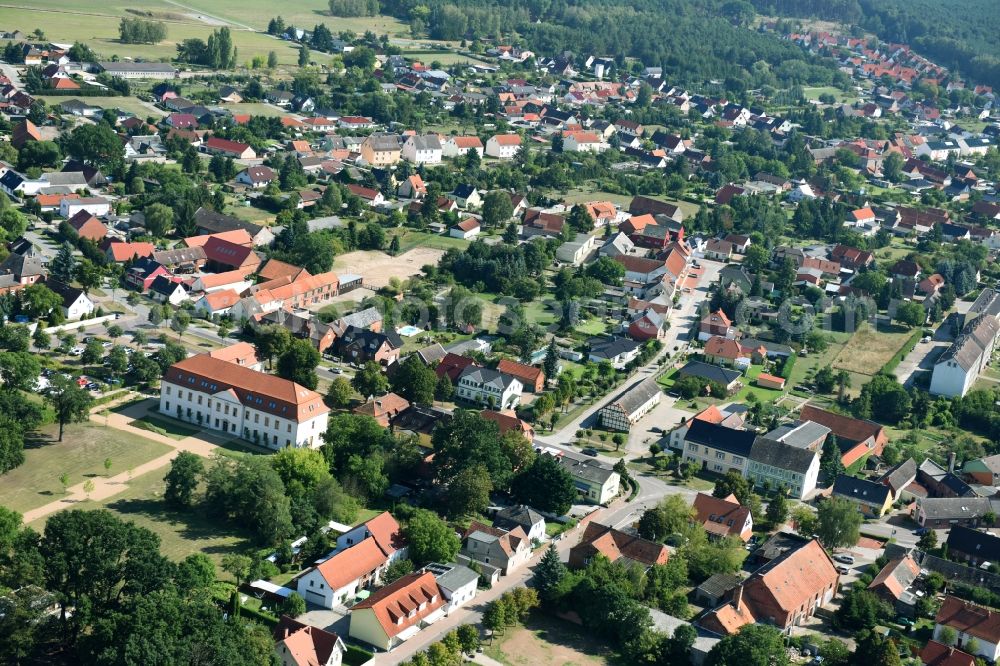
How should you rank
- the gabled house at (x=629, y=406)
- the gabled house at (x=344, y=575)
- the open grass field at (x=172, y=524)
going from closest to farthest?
1. the gabled house at (x=344, y=575)
2. the open grass field at (x=172, y=524)
3. the gabled house at (x=629, y=406)

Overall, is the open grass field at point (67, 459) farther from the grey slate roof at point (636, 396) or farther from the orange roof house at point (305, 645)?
the grey slate roof at point (636, 396)

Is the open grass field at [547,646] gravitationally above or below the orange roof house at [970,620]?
below

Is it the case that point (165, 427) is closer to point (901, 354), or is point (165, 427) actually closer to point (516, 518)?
point (516, 518)

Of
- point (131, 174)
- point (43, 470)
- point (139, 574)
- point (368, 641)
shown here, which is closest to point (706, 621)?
point (368, 641)

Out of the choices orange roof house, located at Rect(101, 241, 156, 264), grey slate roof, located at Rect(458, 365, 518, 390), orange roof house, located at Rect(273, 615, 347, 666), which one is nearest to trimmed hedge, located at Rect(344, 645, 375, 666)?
orange roof house, located at Rect(273, 615, 347, 666)

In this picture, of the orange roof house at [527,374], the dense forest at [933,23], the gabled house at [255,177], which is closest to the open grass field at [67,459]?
the orange roof house at [527,374]

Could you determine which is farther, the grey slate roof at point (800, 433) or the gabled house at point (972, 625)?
the grey slate roof at point (800, 433)

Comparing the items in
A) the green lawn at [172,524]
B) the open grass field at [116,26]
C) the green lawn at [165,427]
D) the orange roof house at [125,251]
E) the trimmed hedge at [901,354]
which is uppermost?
the open grass field at [116,26]

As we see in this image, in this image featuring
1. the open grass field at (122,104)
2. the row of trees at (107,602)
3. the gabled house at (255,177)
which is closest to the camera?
the row of trees at (107,602)
